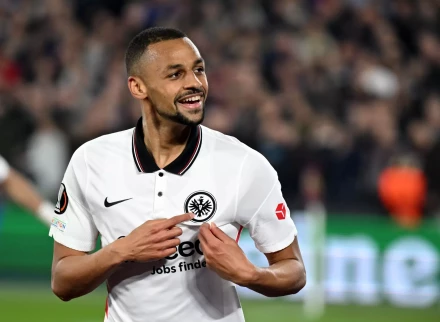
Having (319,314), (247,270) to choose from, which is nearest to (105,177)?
(247,270)

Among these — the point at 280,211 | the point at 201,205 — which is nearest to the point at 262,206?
the point at 280,211

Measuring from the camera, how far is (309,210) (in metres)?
11.5

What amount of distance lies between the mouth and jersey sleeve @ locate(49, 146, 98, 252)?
50 centimetres

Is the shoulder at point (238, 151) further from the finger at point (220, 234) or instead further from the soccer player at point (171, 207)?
the finger at point (220, 234)

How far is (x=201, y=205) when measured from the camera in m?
3.90

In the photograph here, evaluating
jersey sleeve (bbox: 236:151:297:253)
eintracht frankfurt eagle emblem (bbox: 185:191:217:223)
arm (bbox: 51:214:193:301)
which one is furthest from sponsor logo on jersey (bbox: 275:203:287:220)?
arm (bbox: 51:214:193:301)

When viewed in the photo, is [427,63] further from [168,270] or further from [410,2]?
[168,270]

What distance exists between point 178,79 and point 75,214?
0.72m

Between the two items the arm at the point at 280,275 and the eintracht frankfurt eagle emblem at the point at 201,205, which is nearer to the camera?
the arm at the point at 280,275

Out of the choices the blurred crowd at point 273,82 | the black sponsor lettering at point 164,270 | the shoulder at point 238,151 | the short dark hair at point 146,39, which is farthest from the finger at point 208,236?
the blurred crowd at point 273,82

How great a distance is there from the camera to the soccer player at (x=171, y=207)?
3904mm

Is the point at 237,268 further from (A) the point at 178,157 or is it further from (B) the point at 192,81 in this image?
(B) the point at 192,81

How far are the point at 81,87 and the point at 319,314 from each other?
5.05 meters

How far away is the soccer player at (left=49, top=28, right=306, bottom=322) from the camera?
3.90 metres
